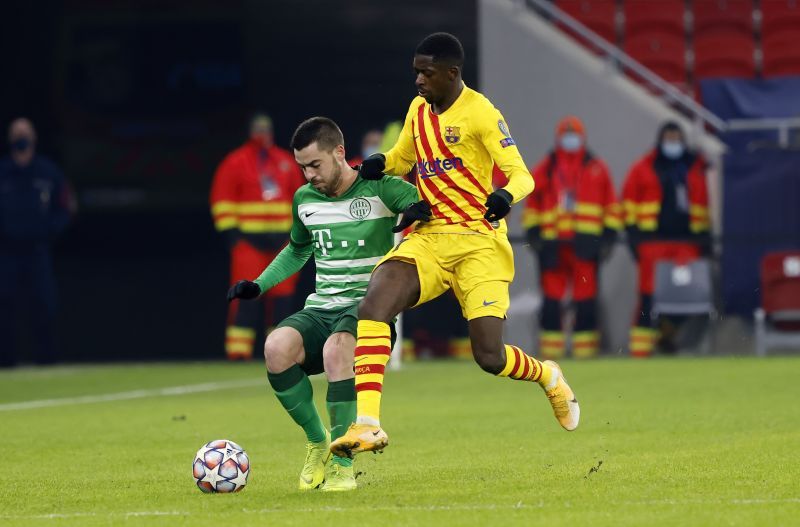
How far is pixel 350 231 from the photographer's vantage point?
691cm

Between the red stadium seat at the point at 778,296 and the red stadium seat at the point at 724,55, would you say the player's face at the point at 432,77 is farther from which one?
the red stadium seat at the point at 724,55

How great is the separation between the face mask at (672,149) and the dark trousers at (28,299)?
610 centimetres

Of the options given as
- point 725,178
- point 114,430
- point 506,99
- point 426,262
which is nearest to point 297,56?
point 506,99

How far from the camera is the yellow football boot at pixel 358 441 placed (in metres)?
6.14

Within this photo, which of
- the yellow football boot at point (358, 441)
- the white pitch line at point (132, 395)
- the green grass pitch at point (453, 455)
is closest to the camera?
the green grass pitch at point (453, 455)

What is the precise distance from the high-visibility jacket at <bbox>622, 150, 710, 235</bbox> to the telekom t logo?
9.65m

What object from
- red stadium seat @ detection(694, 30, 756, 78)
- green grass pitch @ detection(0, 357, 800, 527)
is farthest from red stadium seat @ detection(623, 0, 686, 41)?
green grass pitch @ detection(0, 357, 800, 527)

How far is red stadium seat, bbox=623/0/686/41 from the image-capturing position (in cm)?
1934

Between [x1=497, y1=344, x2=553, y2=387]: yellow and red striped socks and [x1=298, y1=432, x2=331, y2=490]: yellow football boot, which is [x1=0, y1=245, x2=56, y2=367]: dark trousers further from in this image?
[x1=298, y1=432, x2=331, y2=490]: yellow football boot

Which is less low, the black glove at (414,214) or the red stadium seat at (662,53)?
the red stadium seat at (662,53)

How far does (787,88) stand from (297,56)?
17.3ft

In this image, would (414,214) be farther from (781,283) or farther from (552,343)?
(781,283)

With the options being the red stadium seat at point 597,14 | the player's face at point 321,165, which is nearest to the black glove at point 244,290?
the player's face at point 321,165

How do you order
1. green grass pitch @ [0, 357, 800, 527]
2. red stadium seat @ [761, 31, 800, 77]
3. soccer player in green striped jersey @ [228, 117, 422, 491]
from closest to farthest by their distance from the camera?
green grass pitch @ [0, 357, 800, 527], soccer player in green striped jersey @ [228, 117, 422, 491], red stadium seat @ [761, 31, 800, 77]
